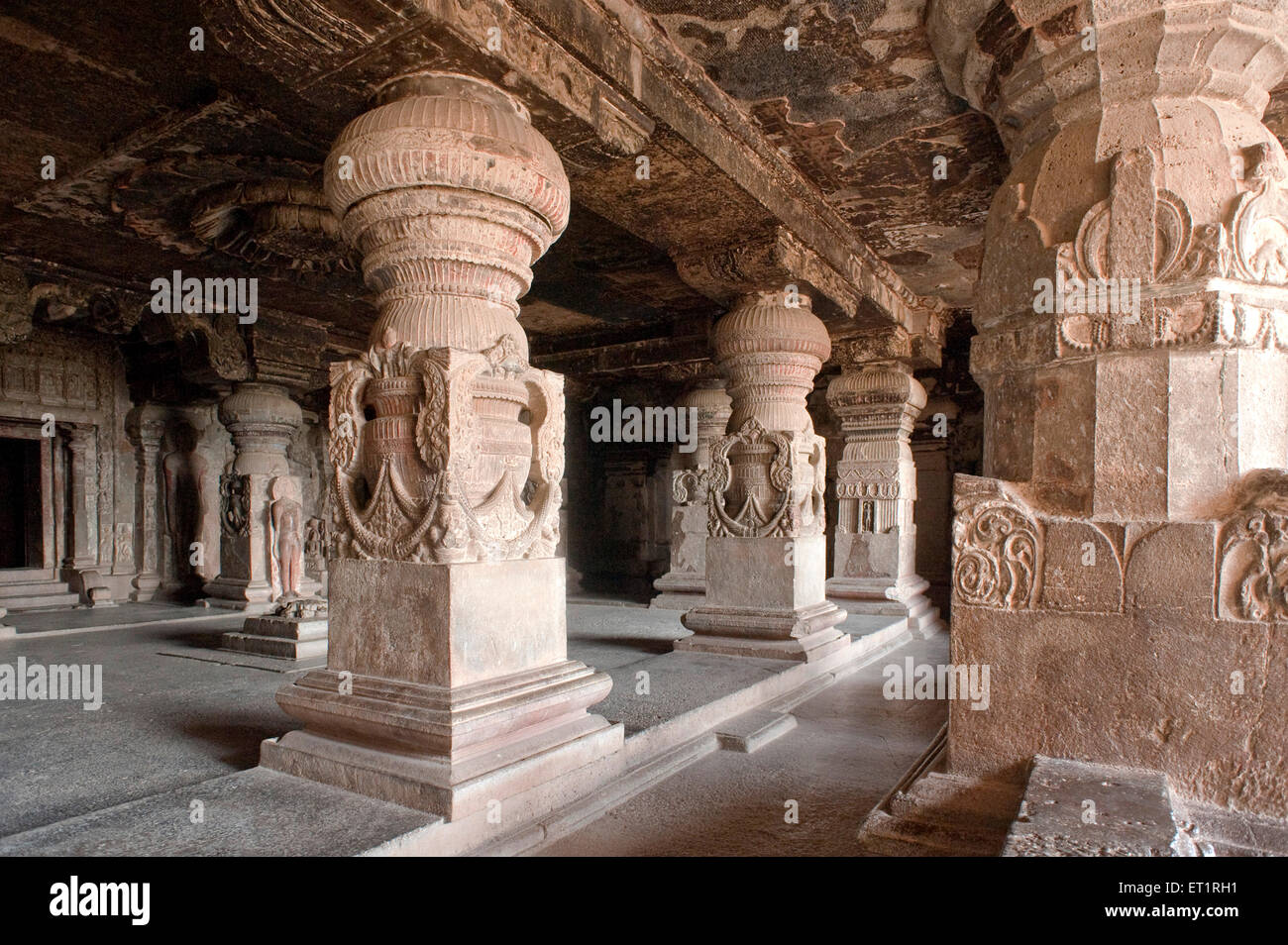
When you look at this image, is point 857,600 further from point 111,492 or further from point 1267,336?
point 111,492

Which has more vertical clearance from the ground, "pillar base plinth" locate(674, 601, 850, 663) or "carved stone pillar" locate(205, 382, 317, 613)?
"carved stone pillar" locate(205, 382, 317, 613)

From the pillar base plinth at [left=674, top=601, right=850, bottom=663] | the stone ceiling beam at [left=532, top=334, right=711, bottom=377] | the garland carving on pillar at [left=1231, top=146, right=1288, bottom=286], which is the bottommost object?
the pillar base plinth at [left=674, top=601, right=850, bottom=663]

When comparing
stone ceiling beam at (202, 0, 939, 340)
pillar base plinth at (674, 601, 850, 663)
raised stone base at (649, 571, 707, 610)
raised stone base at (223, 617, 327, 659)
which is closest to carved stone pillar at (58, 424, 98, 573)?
raised stone base at (223, 617, 327, 659)

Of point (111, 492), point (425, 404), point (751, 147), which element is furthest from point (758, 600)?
point (111, 492)

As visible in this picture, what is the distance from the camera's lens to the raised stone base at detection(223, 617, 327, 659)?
5793 millimetres

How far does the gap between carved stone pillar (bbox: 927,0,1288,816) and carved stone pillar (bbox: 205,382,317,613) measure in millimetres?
7317

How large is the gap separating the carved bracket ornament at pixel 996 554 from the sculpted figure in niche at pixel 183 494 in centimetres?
1027

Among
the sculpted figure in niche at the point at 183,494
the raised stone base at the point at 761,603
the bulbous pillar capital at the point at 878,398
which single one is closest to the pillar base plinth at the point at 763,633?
the raised stone base at the point at 761,603

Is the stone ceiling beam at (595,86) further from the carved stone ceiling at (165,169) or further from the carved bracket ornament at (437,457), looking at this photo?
the carved bracket ornament at (437,457)

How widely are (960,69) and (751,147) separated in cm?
134

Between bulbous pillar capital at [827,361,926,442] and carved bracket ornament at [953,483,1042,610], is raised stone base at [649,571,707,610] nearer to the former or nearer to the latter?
bulbous pillar capital at [827,361,926,442]

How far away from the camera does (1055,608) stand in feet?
8.18

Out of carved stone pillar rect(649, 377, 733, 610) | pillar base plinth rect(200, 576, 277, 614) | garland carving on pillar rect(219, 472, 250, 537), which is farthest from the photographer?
carved stone pillar rect(649, 377, 733, 610)

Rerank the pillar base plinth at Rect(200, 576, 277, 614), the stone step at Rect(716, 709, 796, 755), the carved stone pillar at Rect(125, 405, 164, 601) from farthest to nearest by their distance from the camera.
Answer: the carved stone pillar at Rect(125, 405, 164, 601)
the pillar base plinth at Rect(200, 576, 277, 614)
the stone step at Rect(716, 709, 796, 755)
